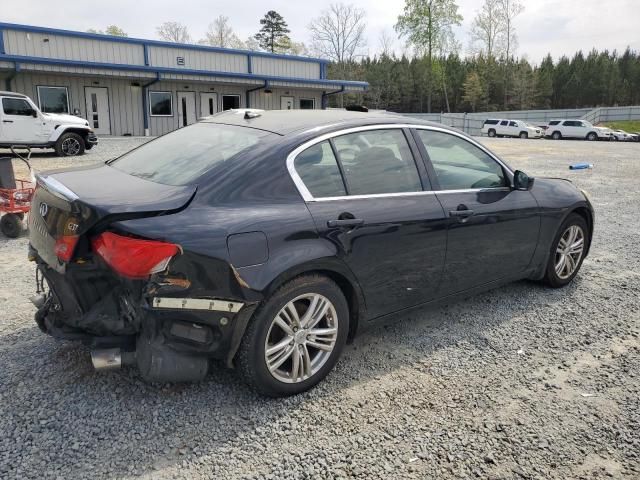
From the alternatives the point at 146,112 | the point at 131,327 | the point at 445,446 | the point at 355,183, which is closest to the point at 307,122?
the point at 355,183

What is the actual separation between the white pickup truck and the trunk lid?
13.6m

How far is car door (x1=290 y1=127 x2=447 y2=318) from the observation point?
310cm

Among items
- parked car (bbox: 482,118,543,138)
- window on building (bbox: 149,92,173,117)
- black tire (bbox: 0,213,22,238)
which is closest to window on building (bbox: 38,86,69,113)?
window on building (bbox: 149,92,173,117)

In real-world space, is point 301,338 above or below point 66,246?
below

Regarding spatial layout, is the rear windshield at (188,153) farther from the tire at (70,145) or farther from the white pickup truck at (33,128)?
the tire at (70,145)

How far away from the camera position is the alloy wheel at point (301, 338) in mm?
2904

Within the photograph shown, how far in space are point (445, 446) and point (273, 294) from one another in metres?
1.18

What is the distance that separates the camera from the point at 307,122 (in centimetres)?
339

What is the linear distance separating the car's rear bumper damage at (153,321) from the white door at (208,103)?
83.8ft

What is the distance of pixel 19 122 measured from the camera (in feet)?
48.8

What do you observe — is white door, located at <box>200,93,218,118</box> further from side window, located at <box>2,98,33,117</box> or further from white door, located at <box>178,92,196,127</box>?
side window, located at <box>2,98,33,117</box>

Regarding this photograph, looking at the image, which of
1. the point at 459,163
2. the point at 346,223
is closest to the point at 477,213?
the point at 459,163

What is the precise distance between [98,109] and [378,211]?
78.1 feet

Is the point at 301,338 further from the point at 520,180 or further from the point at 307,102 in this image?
the point at 307,102
